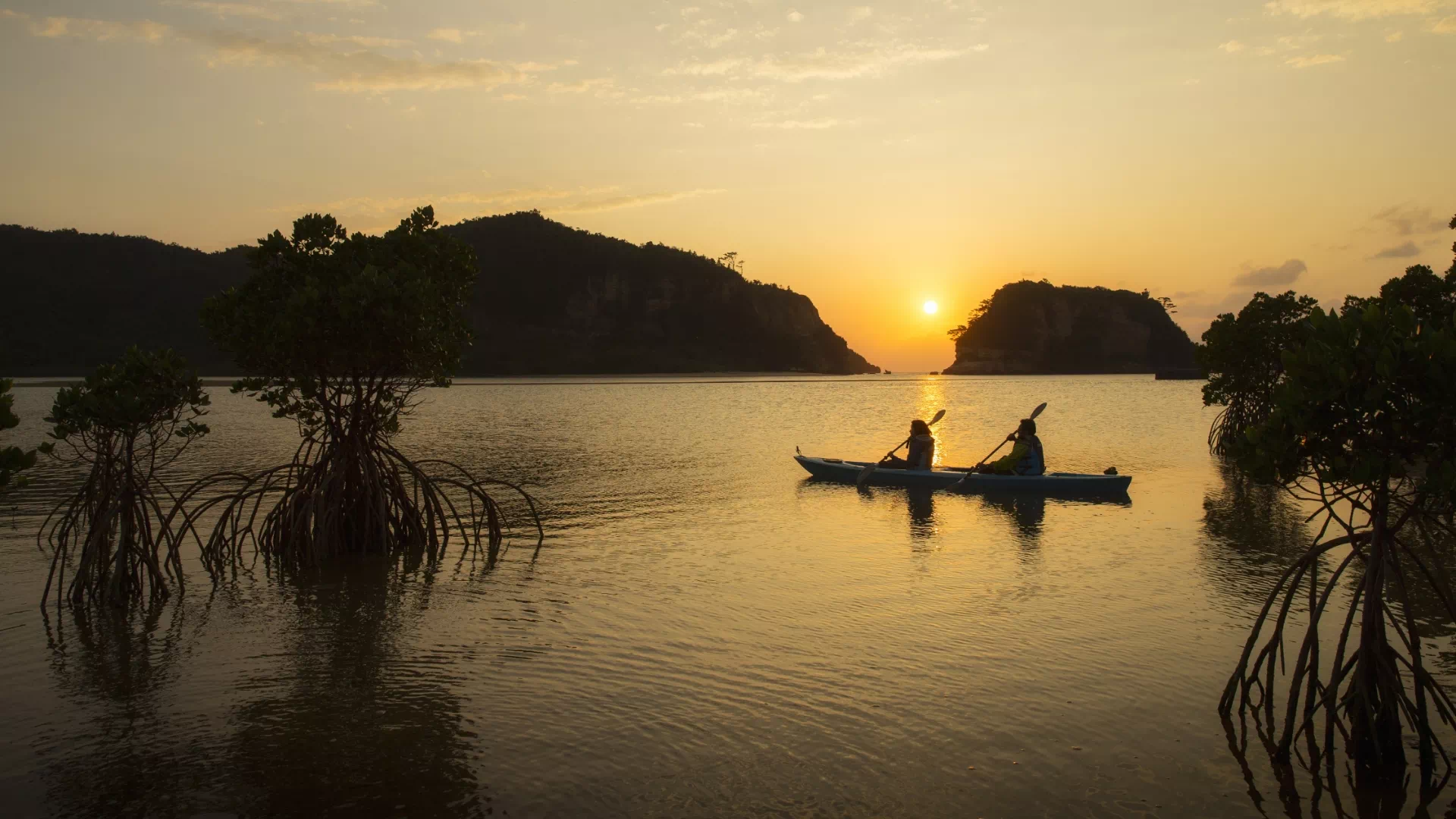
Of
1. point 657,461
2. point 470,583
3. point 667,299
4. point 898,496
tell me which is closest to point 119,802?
point 470,583

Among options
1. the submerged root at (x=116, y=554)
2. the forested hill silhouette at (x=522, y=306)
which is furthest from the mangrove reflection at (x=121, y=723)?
the forested hill silhouette at (x=522, y=306)

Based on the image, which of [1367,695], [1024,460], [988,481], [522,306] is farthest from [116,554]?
[522,306]

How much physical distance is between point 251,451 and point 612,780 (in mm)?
29571

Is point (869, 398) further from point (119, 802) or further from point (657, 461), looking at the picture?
point (119, 802)

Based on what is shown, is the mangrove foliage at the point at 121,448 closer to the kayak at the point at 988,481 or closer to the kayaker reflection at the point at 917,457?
the kayak at the point at 988,481

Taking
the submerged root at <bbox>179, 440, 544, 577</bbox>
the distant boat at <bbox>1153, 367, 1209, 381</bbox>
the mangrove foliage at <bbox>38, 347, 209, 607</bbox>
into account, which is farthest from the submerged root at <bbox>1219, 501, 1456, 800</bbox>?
the distant boat at <bbox>1153, 367, 1209, 381</bbox>

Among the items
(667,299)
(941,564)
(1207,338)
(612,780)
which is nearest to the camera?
(612,780)

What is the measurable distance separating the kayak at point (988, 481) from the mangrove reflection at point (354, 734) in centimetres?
1484

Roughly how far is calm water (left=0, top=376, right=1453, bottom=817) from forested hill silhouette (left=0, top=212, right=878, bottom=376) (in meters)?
94.2

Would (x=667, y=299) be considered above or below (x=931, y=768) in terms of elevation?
above

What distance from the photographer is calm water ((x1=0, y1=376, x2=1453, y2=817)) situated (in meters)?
6.77

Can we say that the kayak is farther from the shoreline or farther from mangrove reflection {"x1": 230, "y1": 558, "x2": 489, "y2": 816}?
the shoreline

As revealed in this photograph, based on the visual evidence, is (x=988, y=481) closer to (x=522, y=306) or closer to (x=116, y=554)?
(x=116, y=554)

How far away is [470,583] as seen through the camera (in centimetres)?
1329
